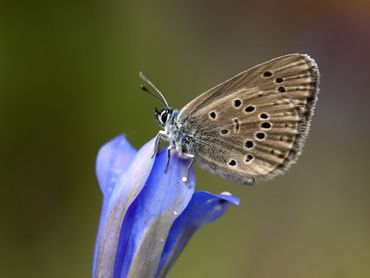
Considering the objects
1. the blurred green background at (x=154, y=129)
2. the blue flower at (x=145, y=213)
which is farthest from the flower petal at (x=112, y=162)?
the blurred green background at (x=154, y=129)

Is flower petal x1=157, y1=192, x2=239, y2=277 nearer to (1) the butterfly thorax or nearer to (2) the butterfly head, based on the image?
(1) the butterfly thorax

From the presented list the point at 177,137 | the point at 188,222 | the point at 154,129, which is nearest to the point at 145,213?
the point at 188,222

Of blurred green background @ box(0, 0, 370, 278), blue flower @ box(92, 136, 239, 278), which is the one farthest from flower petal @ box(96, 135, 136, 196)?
blurred green background @ box(0, 0, 370, 278)

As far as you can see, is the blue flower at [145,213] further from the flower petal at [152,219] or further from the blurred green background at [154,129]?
the blurred green background at [154,129]

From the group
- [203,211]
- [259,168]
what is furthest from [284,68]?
[203,211]

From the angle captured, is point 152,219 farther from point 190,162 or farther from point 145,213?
point 190,162

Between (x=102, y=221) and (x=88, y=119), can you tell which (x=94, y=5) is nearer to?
(x=88, y=119)
